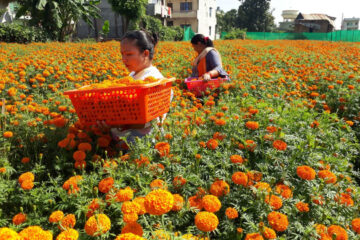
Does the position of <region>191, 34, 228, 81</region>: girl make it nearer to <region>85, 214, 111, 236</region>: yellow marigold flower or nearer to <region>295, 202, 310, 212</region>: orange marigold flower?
<region>295, 202, 310, 212</region>: orange marigold flower

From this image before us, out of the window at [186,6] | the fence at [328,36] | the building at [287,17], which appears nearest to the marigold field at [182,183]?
the fence at [328,36]

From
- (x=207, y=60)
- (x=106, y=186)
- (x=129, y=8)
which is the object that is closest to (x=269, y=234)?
(x=106, y=186)

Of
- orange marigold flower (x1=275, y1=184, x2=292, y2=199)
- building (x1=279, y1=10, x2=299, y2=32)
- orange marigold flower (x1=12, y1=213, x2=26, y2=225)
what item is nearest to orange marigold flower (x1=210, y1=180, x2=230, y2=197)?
orange marigold flower (x1=275, y1=184, x2=292, y2=199)

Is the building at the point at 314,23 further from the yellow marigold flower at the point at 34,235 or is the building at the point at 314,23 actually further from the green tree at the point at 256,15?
the yellow marigold flower at the point at 34,235

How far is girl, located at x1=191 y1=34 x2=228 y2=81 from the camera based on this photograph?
441 cm

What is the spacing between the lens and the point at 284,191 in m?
1.63

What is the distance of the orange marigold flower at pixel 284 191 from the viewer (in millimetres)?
1606

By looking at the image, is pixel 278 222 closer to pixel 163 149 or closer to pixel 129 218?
pixel 129 218

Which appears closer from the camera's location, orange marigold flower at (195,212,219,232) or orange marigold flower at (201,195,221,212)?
orange marigold flower at (195,212,219,232)

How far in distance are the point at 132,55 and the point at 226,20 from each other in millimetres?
65986

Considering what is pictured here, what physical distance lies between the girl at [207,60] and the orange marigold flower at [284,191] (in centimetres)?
285

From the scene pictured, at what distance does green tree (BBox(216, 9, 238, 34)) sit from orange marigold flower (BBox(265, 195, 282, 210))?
6121 centimetres

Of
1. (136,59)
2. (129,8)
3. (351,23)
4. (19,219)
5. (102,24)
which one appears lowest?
(19,219)

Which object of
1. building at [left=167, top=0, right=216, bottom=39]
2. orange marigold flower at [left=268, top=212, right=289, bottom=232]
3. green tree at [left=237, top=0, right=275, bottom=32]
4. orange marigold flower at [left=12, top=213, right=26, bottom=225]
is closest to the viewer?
orange marigold flower at [left=268, top=212, right=289, bottom=232]
